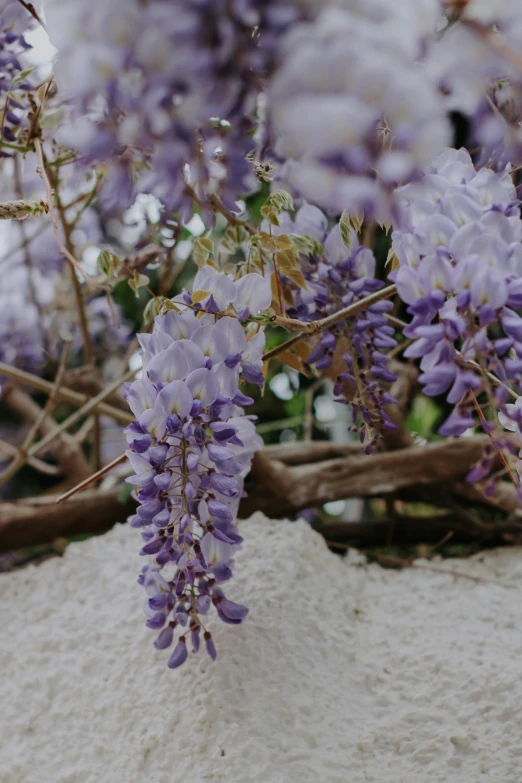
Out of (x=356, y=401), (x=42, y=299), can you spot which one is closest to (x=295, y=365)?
(x=356, y=401)

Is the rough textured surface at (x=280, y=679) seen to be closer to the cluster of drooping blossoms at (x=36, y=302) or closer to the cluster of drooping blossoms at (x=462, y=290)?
the cluster of drooping blossoms at (x=462, y=290)

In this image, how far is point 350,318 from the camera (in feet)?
1.72

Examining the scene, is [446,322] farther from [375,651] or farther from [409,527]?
[409,527]

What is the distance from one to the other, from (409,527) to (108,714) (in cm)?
42

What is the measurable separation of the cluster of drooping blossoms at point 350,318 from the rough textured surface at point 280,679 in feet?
0.69

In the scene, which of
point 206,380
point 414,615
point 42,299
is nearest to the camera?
point 206,380

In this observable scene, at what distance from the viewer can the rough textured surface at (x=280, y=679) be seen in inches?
20.3

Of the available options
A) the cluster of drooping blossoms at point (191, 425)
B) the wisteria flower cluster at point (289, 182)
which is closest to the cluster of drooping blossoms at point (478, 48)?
the wisteria flower cluster at point (289, 182)

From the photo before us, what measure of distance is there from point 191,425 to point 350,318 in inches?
6.2

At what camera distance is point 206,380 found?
0.44 metres

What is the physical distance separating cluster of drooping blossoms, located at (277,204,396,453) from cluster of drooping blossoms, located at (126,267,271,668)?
68 mm

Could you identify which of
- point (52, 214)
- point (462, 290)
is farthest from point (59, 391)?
point (462, 290)

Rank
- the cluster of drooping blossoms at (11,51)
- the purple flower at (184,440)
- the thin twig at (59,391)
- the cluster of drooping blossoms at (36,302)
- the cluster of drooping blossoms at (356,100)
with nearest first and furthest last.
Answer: the cluster of drooping blossoms at (356,100), the purple flower at (184,440), the cluster of drooping blossoms at (11,51), the thin twig at (59,391), the cluster of drooping blossoms at (36,302)

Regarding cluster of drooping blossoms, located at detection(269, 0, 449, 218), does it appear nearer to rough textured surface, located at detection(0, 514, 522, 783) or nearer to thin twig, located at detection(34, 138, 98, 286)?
thin twig, located at detection(34, 138, 98, 286)
